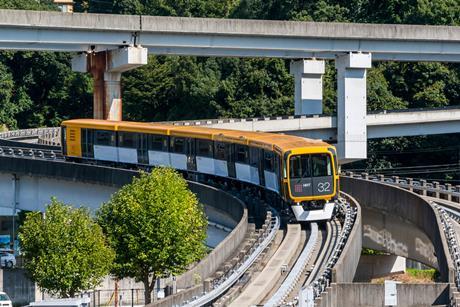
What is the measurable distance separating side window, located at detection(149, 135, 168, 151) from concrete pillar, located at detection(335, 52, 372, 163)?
2388 cm

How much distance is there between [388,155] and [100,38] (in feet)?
93.2

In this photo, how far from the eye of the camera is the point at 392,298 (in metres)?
28.6

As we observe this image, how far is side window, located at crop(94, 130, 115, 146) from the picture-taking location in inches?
2643

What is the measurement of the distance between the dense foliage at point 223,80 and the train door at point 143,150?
37257mm

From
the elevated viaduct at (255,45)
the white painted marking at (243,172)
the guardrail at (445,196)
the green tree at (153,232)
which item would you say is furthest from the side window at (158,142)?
the elevated viaduct at (255,45)

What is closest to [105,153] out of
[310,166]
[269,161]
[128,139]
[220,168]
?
[128,139]

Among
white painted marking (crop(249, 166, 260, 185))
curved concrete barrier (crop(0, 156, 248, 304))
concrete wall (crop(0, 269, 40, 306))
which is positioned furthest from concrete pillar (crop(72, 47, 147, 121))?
white painted marking (crop(249, 166, 260, 185))

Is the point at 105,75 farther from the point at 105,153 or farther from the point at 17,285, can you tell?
the point at 17,285

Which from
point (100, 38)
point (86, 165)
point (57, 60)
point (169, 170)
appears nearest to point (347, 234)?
point (169, 170)

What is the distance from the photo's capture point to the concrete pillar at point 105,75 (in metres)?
82.2

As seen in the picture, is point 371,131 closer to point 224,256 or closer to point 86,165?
point 86,165

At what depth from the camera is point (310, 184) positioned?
4797cm

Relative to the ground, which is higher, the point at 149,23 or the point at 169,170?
the point at 149,23

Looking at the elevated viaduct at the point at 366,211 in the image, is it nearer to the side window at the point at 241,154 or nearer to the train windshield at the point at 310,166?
the side window at the point at 241,154
